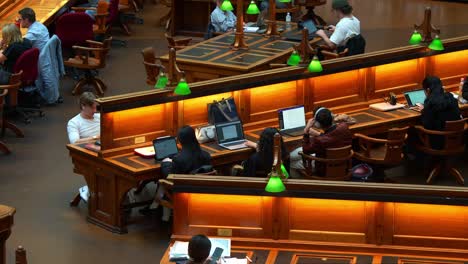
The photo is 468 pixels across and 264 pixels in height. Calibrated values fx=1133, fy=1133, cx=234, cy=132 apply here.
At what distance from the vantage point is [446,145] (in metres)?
12.5

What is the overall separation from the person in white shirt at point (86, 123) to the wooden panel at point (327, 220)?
316 centimetres

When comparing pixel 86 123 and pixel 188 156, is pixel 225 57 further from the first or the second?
pixel 188 156

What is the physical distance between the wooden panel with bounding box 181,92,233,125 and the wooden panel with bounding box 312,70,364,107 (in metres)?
1.36

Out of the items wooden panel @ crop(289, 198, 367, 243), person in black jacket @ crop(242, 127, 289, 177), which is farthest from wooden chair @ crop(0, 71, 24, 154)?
wooden panel @ crop(289, 198, 367, 243)

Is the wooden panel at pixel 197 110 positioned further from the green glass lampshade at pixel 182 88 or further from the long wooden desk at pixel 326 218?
the long wooden desk at pixel 326 218

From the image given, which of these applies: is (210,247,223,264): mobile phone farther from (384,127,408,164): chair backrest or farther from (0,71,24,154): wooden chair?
(0,71,24,154): wooden chair

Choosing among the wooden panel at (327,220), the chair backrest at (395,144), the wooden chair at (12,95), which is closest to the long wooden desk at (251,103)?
the chair backrest at (395,144)

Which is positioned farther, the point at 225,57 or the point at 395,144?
the point at 225,57

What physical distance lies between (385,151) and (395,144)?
37 centimetres

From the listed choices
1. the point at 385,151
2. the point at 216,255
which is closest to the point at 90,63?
the point at 385,151

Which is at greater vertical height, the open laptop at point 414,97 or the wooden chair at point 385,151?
the open laptop at point 414,97

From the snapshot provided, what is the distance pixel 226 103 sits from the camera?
12.0 meters

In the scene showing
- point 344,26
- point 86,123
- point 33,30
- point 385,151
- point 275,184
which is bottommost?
point 385,151

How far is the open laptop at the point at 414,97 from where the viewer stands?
13281 mm
